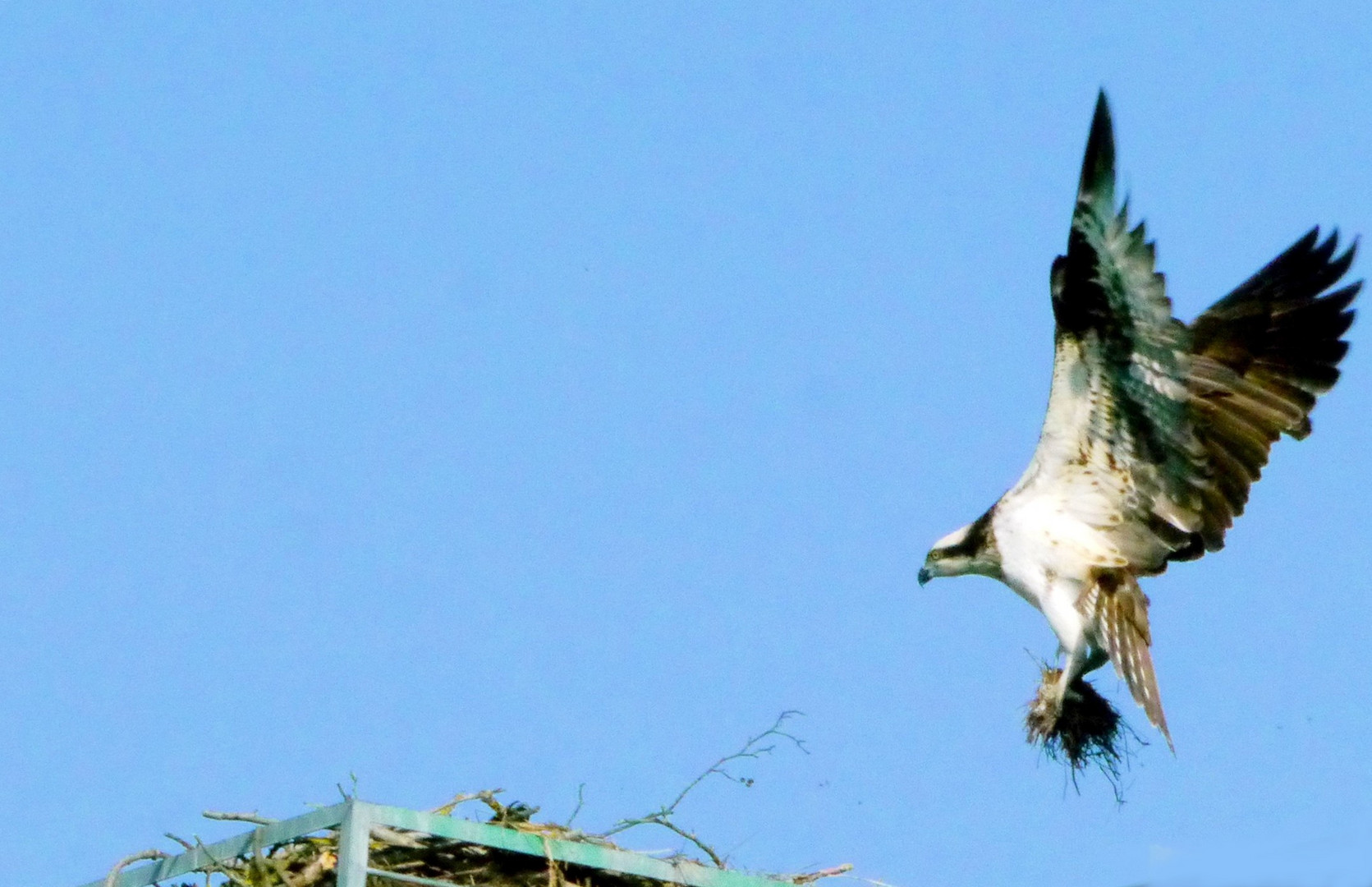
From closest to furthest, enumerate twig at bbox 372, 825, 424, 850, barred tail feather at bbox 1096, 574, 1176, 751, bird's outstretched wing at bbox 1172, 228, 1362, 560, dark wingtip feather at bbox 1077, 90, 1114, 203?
twig at bbox 372, 825, 424, 850 < dark wingtip feather at bbox 1077, 90, 1114, 203 < barred tail feather at bbox 1096, 574, 1176, 751 < bird's outstretched wing at bbox 1172, 228, 1362, 560

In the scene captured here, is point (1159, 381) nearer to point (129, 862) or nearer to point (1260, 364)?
point (1260, 364)

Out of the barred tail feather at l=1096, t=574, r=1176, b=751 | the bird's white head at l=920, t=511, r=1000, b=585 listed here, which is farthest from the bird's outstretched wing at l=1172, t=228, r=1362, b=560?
the bird's white head at l=920, t=511, r=1000, b=585

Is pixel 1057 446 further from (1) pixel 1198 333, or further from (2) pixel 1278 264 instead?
(2) pixel 1278 264

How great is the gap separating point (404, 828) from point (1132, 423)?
3670mm

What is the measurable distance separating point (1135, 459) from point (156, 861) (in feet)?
13.7

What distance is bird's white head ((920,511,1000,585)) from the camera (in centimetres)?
795

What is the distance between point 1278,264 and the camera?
8172 millimetres

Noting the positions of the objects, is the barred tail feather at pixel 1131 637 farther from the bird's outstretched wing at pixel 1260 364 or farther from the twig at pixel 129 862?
the twig at pixel 129 862

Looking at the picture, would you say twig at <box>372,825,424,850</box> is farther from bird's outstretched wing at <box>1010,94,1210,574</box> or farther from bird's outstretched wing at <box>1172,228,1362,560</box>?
bird's outstretched wing at <box>1172,228,1362,560</box>

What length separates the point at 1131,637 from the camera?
7.59 metres

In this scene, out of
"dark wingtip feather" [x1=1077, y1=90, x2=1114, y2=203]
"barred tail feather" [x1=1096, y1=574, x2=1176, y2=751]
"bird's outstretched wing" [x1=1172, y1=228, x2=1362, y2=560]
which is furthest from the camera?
"bird's outstretched wing" [x1=1172, y1=228, x2=1362, y2=560]

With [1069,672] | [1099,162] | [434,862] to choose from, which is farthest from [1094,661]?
[434,862]

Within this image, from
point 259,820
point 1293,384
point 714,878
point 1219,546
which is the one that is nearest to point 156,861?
point 259,820

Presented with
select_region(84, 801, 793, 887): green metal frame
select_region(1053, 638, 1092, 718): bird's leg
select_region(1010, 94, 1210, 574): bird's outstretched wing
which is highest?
select_region(1010, 94, 1210, 574): bird's outstretched wing
